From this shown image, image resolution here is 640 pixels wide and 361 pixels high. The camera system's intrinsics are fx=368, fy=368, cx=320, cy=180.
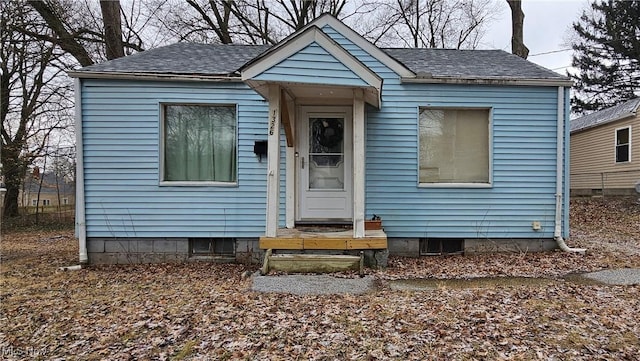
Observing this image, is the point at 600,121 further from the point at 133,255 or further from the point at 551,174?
the point at 133,255

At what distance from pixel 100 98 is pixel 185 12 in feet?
32.9

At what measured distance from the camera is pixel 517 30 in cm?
1291

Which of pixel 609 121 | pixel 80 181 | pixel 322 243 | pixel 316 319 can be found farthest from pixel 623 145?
pixel 80 181

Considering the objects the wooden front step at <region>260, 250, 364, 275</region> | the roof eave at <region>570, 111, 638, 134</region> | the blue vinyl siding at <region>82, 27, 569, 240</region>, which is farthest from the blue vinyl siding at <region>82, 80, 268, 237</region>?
the roof eave at <region>570, 111, 638, 134</region>

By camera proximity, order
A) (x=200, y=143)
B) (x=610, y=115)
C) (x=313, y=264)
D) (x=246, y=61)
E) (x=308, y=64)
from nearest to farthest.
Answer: (x=308, y=64) < (x=313, y=264) < (x=200, y=143) < (x=246, y=61) < (x=610, y=115)

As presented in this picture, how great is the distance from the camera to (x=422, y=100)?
6.37 metres

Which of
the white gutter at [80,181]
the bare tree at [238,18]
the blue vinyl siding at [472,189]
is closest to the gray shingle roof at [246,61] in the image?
the blue vinyl siding at [472,189]

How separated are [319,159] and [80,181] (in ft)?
13.2

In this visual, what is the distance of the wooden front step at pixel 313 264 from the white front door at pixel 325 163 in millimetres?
1404

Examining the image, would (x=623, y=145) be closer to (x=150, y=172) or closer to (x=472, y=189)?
(x=472, y=189)

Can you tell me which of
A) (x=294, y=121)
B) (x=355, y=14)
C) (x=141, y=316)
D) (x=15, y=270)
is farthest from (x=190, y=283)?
(x=355, y=14)

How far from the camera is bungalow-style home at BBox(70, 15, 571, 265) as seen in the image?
618cm

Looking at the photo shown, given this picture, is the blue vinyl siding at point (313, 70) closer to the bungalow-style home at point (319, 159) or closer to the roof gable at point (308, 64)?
the roof gable at point (308, 64)

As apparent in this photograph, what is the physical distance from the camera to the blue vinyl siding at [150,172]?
6156mm
